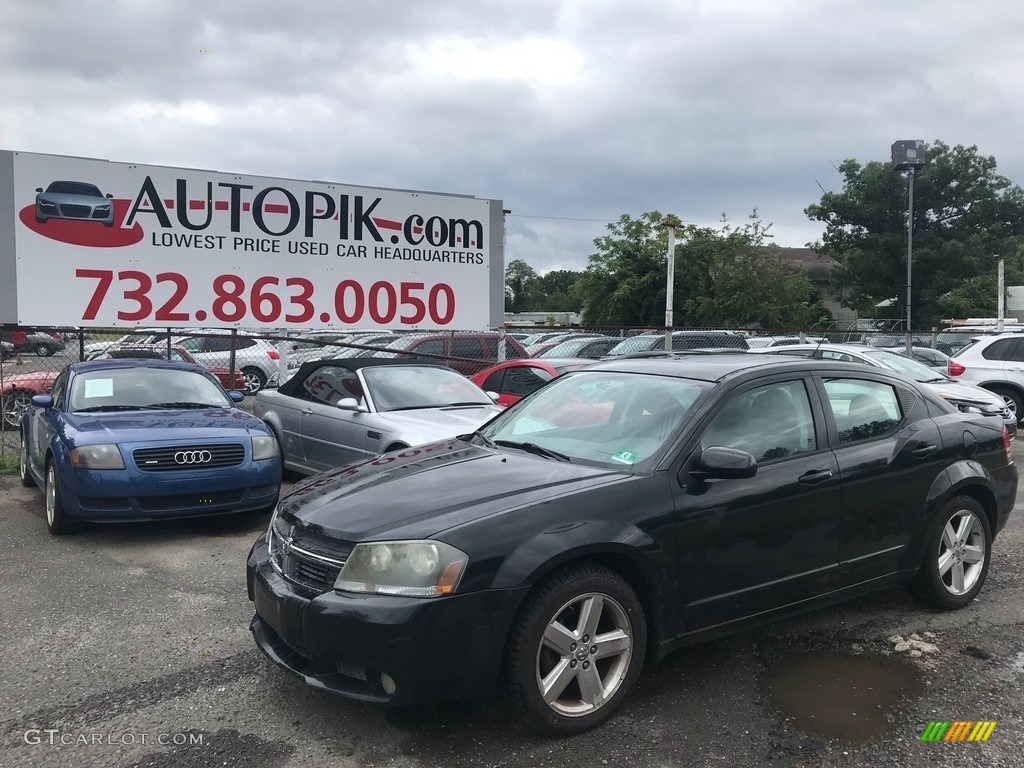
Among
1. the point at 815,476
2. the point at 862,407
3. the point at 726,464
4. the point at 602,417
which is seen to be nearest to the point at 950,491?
the point at 862,407

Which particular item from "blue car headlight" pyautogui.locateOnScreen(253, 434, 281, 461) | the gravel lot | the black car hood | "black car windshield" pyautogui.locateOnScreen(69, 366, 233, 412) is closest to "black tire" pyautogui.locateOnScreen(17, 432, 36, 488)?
"black car windshield" pyautogui.locateOnScreen(69, 366, 233, 412)

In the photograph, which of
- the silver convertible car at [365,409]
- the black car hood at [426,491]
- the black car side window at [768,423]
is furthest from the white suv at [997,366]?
the black car hood at [426,491]

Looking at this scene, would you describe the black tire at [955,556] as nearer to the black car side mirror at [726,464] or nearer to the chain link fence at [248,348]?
the black car side mirror at [726,464]

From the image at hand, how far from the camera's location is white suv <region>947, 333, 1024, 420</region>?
14.3 m

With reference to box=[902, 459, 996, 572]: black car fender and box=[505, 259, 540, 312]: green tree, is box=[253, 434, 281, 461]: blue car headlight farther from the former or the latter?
box=[505, 259, 540, 312]: green tree

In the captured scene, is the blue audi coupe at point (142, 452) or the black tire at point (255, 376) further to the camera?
the black tire at point (255, 376)

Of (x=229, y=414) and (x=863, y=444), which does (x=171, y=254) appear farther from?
(x=863, y=444)

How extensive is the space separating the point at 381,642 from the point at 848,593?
2554 millimetres

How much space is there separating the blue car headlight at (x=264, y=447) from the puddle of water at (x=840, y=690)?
4.54 meters

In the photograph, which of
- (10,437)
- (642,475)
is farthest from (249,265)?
(642,475)

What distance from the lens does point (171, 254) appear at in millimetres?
11453

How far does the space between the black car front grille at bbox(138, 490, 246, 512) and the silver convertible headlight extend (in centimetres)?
381

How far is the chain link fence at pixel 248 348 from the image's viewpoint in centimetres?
1165

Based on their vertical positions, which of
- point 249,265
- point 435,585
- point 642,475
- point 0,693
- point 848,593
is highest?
point 249,265
